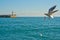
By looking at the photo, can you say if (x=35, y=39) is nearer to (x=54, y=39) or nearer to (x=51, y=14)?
(x=54, y=39)

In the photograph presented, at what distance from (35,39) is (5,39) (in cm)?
365

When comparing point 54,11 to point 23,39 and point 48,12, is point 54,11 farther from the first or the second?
point 23,39

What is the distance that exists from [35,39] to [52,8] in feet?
61.0

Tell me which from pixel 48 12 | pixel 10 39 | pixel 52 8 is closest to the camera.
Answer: pixel 52 8

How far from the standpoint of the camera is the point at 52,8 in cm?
557

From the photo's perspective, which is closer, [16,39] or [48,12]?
[48,12]

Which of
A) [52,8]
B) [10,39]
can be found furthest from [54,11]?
[10,39]

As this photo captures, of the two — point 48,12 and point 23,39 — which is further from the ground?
point 48,12

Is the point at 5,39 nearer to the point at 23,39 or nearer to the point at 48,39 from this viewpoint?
the point at 23,39

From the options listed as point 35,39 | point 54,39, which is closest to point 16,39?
point 35,39

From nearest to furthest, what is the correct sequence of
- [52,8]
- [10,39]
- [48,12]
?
[52,8] < [48,12] < [10,39]

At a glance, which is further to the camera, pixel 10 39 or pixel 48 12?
pixel 10 39

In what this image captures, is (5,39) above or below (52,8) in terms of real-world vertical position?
below

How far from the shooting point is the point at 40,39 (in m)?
24.2
